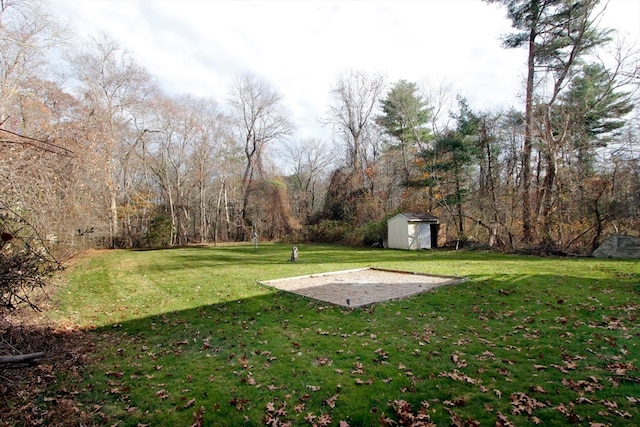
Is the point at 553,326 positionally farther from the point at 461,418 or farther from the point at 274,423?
the point at 274,423

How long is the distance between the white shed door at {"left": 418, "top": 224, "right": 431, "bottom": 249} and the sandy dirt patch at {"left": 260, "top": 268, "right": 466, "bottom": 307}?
8.08 meters

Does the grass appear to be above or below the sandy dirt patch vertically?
below

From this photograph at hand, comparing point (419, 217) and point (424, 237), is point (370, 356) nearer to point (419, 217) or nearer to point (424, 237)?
point (419, 217)

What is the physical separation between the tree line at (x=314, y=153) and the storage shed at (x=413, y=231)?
114cm

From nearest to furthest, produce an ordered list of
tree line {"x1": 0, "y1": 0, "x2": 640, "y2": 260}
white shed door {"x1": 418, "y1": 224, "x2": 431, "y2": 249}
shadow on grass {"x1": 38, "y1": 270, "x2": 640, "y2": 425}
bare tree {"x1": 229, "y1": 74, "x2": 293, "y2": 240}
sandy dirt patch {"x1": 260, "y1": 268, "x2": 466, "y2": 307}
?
shadow on grass {"x1": 38, "y1": 270, "x2": 640, "y2": 425}, sandy dirt patch {"x1": 260, "y1": 268, "x2": 466, "y2": 307}, tree line {"x1": 0, "y1": 0, "x2": 640, "y2": 260}, white shed door {"x1": 418, "y1": 224, "x2": 431, "y2": 249}, bare tree {"x1": 229, "y1": 74, "x2": 293, "y2": 240}

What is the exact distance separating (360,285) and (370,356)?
16.3ft

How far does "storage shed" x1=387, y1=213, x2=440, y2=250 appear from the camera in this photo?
18891mm

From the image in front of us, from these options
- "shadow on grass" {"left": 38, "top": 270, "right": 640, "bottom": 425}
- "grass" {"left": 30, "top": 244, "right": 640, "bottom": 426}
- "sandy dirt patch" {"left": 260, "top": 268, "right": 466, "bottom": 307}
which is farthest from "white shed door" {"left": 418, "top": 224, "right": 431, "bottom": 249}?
"shadow on grass" {"left": 38, "top": 270, "right": 640, "bottom": 425}

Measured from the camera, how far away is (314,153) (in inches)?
1414

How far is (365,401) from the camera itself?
343cm

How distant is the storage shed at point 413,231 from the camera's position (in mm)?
18891

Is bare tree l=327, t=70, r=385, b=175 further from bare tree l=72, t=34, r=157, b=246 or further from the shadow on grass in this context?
the shadow on grass

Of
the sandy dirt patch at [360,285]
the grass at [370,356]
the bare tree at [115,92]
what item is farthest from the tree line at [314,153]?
the sandy dirt patch at [360,285]

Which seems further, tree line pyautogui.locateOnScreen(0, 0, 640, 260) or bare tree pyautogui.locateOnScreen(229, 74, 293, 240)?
bare tree pyautogui.locateOnScreen(229, 74, 293, 240)
